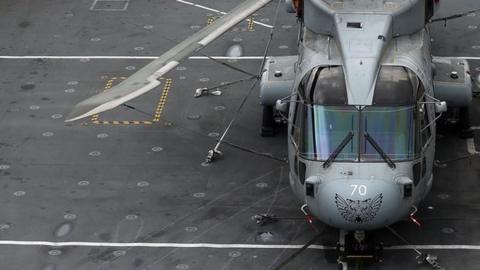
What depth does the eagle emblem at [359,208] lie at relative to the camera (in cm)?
2412

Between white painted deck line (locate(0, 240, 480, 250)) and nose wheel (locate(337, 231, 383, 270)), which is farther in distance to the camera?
white painted deck line (locate(0, 240, 480, 250))

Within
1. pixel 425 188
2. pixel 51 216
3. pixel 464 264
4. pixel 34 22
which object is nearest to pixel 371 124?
pixel 425 188

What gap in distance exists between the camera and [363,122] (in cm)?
2534

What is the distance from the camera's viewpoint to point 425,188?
A: 26062 millimetres

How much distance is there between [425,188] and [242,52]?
1209cm

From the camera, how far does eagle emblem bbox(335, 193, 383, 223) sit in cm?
2412

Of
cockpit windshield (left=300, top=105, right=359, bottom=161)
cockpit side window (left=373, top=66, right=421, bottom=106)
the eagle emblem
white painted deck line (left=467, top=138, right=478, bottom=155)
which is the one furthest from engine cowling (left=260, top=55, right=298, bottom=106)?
the eagle emblem

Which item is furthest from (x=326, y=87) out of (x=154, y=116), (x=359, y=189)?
(x=154, y=116)

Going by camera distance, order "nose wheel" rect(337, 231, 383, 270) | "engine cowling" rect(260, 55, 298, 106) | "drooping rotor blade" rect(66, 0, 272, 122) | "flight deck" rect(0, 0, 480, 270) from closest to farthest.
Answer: "drooping rotor blade" rect(66, 0, 272, 122) → "nose wheel" rect(337, 231, 383, 270) → "flight deck" rect(0, 0, 480, 270) → "engine cowling" rect(260, 55, 298, 106)

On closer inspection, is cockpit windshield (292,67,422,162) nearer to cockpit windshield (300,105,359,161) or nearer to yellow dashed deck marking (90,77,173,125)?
cockpit windshield (300,105,359,161)

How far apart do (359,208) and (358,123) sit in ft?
6.82

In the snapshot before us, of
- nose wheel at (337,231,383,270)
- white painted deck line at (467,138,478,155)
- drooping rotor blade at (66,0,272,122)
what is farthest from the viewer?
white painted deck line at (467,138,478,155)

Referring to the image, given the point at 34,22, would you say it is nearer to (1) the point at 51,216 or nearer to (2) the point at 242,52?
(2) the point at 242,52

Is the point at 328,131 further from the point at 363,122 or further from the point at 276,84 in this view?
the point at 276,84
